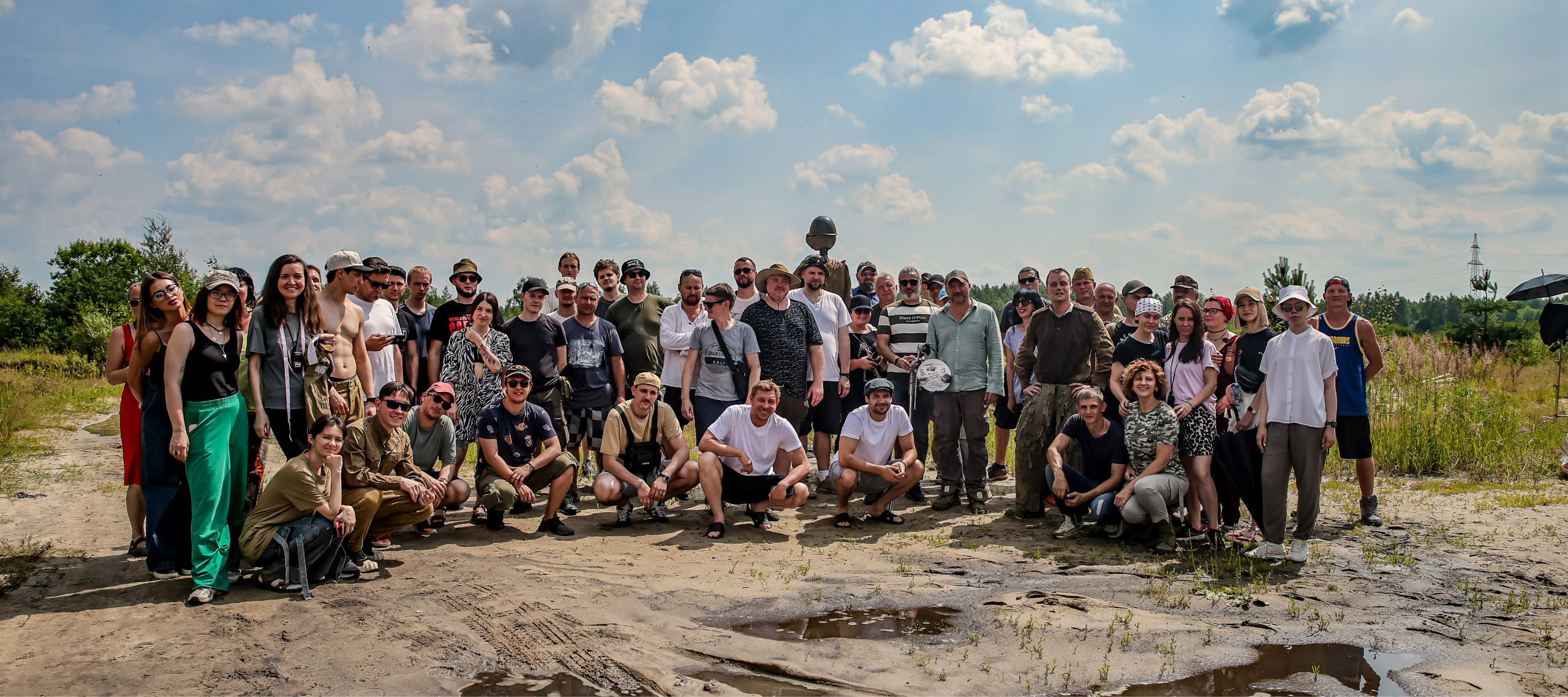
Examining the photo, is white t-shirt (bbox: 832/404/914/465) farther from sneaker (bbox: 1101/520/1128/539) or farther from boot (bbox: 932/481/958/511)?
sneaker (bbox: 1101/520/1128/539)

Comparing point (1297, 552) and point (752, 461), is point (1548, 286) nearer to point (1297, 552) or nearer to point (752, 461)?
point (1297, 552)

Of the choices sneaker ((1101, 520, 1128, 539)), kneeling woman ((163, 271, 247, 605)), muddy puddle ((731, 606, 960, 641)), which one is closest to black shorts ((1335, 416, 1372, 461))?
sneaker ((1101, 520, 1128, 539))

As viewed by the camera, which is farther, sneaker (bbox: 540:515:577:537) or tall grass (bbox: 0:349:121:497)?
tall grass (bbox: 0:349:121:497)

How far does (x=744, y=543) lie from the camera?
639cm

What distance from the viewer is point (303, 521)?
5.10 meters

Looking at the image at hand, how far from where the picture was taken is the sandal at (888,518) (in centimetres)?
701

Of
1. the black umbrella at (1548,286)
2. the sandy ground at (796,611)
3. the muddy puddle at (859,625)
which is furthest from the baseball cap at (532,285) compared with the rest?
the black umbrella at (1548,286)

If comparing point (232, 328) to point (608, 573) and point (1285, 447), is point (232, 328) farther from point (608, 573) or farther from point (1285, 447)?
point (1285, 447)

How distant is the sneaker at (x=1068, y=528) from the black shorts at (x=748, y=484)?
1987 millimetres

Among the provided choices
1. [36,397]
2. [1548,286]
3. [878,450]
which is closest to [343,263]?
[878,450]

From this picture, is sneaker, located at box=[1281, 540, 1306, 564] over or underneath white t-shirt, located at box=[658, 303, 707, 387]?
underneath

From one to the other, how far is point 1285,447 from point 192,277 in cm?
4429

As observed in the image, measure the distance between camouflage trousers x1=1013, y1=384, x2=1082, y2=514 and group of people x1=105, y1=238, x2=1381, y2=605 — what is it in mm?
21

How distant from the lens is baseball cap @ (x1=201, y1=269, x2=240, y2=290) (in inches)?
195
